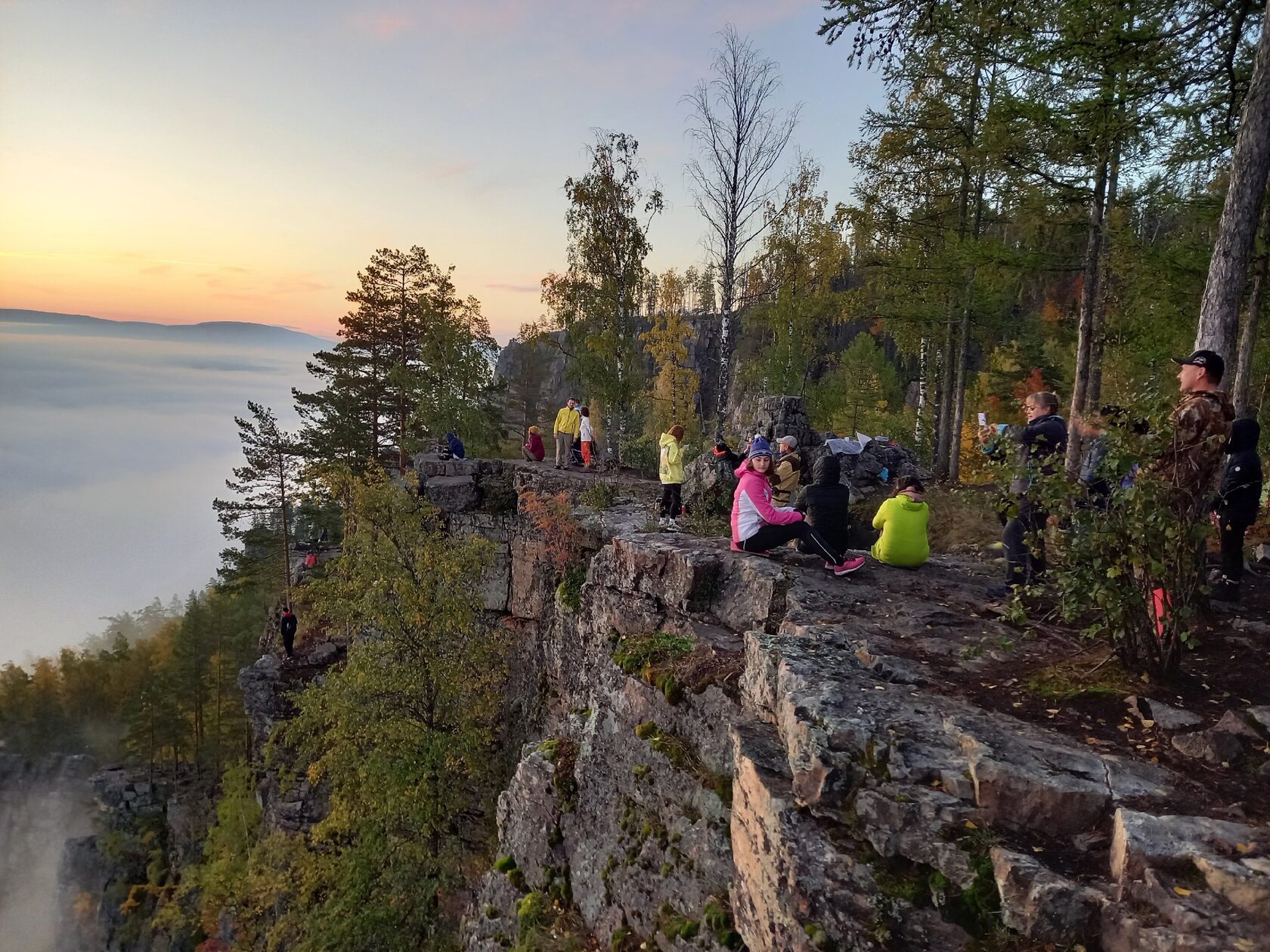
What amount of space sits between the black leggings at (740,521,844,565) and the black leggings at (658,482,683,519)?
478cm

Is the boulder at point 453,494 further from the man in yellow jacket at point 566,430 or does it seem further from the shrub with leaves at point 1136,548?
the shrub with leaves at point 1136,548

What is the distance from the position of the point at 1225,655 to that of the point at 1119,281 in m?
19.1

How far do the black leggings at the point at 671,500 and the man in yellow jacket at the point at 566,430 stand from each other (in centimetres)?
661

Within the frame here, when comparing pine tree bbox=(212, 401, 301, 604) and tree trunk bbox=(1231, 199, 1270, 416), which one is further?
pine tree bbox=(212, 401, 301, 604)

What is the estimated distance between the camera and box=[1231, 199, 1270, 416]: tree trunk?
10797 mm

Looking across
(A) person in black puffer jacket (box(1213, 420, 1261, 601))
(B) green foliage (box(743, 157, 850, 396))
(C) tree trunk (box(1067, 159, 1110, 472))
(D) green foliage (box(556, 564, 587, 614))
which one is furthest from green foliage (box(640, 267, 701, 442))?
(A) person in black puffer jacket (box(1213, 420, 1261, 601))

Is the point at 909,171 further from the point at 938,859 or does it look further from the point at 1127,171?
the point at 938,859

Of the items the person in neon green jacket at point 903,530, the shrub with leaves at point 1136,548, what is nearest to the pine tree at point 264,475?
the person in neon green jacket at point 903,530

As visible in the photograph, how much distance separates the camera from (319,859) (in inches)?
649

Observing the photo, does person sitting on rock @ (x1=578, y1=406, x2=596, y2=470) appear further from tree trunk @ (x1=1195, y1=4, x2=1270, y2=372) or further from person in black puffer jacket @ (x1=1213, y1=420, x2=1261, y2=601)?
person in black puffer jacket @ (x1=1213, y1=420, x2=1261, y2=601)

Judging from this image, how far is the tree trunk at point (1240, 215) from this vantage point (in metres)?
6.15

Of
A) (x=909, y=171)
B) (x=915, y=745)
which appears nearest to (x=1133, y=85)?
(x=915, y=745)

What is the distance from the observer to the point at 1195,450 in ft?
14.1

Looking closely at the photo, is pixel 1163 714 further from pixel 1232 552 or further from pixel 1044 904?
pixel 1232 552
